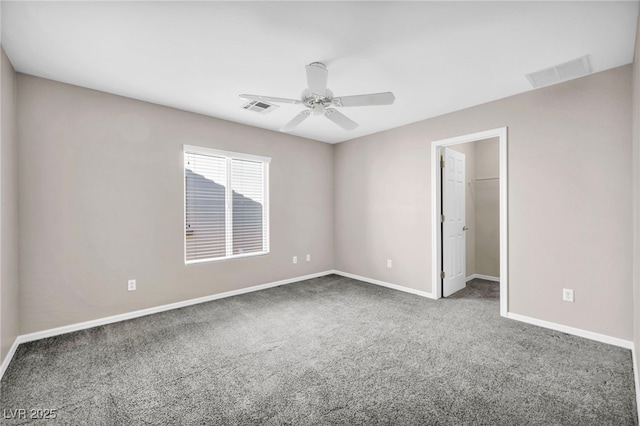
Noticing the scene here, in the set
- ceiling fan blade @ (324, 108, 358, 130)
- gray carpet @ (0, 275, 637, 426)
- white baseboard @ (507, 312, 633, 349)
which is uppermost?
ceiling fan blade @ (324, 108, 358, 130)

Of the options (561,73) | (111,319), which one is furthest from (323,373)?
(561,73)

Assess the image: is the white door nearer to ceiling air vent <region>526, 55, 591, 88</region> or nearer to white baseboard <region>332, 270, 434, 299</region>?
white baseboard <region>332, 270, 434, 299</region>

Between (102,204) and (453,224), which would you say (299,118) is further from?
(453,224)

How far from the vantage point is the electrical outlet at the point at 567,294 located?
2891 millimetres

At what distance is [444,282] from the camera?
4.13 m

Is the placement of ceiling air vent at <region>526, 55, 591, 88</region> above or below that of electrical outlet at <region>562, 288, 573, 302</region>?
above

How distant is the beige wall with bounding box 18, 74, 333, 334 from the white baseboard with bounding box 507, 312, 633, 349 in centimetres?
362

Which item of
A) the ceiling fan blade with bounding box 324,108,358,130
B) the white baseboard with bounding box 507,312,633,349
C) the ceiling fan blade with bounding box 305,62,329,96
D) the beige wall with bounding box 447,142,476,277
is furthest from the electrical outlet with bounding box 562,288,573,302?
the ceiling fan blade with bounding box 305,62,329,96

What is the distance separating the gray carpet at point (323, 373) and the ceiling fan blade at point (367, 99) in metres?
2.21

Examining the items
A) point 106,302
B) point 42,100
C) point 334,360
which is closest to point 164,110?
point 42,100

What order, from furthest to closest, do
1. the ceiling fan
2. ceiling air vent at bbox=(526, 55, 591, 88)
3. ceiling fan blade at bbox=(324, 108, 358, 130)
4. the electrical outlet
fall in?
the electrical outlet, ceiling fan blade at bbox=(324, 108, 358, 130), ceiling air vent at bbox=(526, 55, 591, 88), the ceiling fan

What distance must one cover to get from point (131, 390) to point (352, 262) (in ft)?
12.7

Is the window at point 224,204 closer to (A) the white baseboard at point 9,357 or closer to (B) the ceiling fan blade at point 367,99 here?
(A) the white baseboard at point 9,357

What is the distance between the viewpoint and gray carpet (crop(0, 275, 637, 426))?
1783 millimetres
